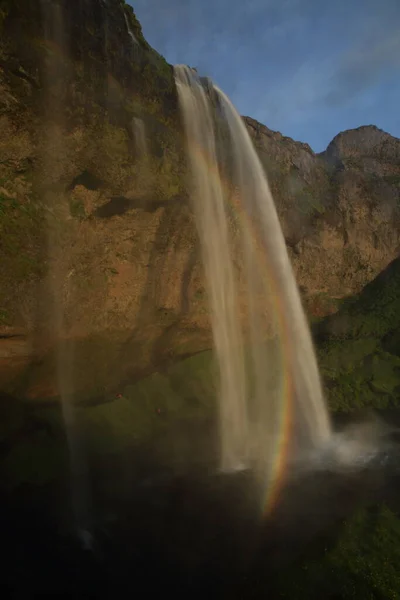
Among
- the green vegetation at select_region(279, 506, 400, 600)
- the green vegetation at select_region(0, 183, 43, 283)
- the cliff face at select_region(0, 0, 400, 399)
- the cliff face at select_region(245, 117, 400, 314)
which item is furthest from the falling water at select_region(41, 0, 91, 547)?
the cliff face at select_region(245, 117, 400, 314)

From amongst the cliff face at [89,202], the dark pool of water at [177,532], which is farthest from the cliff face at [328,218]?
the dark pool of water at [177,532]

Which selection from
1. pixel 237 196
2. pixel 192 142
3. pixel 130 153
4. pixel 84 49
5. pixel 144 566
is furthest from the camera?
pixel 237 196

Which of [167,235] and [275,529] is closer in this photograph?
[275,529]

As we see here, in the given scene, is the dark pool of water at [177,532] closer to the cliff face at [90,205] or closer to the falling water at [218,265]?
the falling water at [218,265]

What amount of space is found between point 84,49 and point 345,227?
13.3m

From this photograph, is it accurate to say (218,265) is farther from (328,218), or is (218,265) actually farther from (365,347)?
(365,347)

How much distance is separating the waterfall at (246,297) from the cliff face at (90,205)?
0.73 metres

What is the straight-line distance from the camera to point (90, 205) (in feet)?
38.7

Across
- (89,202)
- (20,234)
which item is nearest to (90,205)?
(89,202)

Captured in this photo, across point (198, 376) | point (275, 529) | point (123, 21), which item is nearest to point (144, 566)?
point (275, 529)

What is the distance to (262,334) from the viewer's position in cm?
1631

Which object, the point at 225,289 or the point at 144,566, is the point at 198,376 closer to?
the point at 225,289

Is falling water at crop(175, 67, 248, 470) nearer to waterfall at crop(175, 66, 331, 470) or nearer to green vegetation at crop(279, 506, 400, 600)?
waterfall at crop(175, 66, 331, 470)

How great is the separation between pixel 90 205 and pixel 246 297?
22.5 feet
